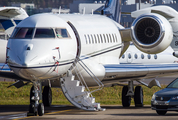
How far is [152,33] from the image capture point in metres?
19.4

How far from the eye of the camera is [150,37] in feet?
63.6

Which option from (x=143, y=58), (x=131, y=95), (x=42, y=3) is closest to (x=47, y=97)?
(x=131, y=95)

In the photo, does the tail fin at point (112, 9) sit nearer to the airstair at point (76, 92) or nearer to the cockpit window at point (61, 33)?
the airstair at point (76, 92)

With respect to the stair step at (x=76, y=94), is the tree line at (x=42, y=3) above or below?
below

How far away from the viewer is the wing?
A: 18.2 metres

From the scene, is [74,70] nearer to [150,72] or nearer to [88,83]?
[88,83]

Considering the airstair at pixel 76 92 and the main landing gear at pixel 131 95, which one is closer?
the airstair at pixel 76 92

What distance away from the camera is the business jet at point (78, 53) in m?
14.4

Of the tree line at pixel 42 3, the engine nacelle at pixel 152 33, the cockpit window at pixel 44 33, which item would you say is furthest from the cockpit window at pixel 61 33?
the tree line at pixel 42 3

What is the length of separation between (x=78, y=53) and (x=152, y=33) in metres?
4.43

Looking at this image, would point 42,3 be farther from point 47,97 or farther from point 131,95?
point 131,95

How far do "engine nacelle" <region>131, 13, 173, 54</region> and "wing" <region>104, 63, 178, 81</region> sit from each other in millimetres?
833

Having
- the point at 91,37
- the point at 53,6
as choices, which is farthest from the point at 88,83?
the point at 53,6

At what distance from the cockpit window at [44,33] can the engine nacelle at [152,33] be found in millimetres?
5192
